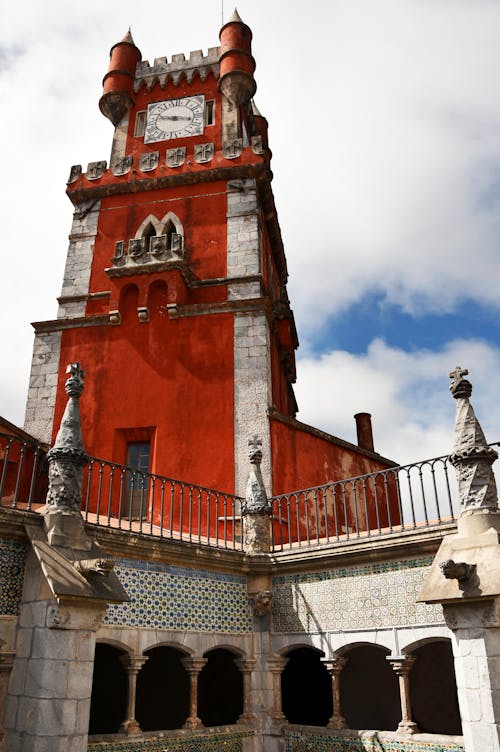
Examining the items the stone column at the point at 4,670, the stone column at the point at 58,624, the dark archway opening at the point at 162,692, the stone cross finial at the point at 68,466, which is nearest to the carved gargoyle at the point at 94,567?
the stone column at the point at 58,624

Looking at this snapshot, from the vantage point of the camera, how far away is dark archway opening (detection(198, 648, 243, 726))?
1218 centimetres

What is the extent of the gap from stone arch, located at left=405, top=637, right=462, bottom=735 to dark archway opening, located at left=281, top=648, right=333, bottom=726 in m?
1.75

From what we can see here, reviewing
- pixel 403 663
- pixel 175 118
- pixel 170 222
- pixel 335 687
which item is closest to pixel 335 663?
pixel 335 687

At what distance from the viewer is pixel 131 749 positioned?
307 inches

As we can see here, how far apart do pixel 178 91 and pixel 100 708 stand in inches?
628

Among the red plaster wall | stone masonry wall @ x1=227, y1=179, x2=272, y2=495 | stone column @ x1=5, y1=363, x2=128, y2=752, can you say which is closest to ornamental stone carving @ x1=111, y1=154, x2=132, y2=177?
stone masonry wall @ x1=227, y1=179, x2=272, y2=495

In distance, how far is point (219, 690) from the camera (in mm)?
12195

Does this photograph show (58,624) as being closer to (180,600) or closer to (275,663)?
(180,600)

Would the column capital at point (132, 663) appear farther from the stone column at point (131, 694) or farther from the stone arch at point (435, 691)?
the stone arch at point (435, 691)

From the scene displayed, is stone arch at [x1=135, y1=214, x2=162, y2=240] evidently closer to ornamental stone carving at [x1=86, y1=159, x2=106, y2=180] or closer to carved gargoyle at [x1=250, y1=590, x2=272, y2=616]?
ornamental stone carving at [x1=86, y1=159, x2=106, y2=180]

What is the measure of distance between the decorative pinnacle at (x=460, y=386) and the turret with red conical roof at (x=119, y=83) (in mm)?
13975

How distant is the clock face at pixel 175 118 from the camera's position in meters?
17.4

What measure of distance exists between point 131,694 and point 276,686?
242cm

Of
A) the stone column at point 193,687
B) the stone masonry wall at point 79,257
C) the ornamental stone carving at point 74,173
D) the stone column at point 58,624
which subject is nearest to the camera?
the stone column at point 58,624
